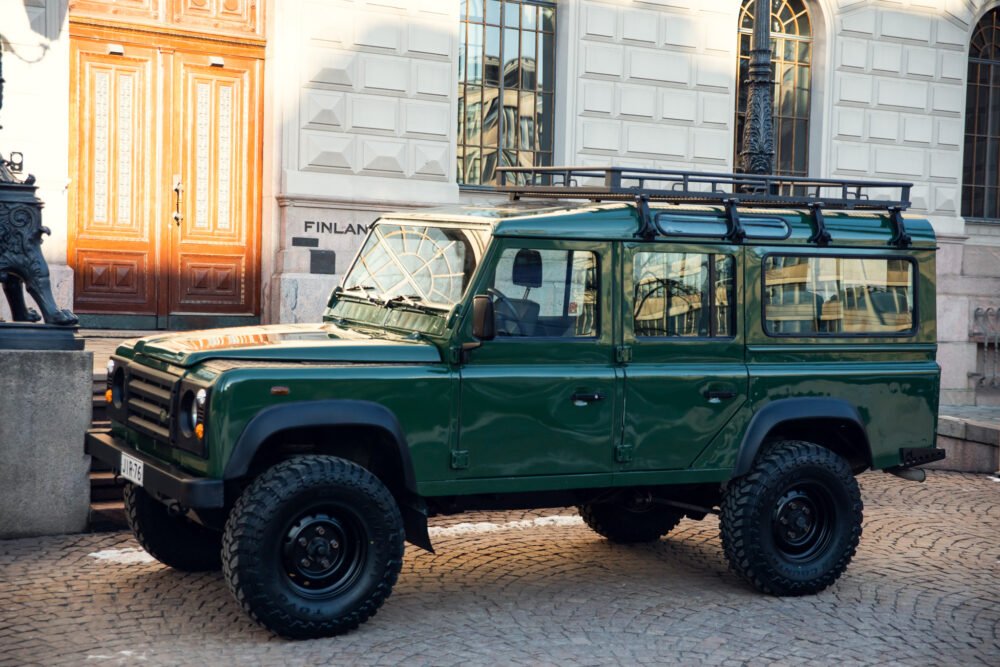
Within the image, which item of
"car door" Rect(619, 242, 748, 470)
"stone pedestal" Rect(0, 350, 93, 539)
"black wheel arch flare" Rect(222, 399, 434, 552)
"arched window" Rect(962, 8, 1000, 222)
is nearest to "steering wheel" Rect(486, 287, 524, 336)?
"car door" Rect(619, 242, 748, 470)

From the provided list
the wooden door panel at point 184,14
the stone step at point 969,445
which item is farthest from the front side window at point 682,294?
the wooden door panel at point 184,14

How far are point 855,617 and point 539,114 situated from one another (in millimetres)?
9889

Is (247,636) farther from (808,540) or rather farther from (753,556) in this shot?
(808,540)

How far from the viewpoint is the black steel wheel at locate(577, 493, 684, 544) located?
7977mm

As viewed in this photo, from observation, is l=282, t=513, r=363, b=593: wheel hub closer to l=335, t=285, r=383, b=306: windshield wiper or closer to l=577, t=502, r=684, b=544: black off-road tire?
l=335, t=285, r=383, b=306: windshield wiper

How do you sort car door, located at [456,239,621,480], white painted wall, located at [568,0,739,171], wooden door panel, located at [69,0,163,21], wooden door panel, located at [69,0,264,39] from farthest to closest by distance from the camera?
1. white painted wall, located at [568,0,739,171]
2. wooden door panel, located at [69,0,264,39]
3. wooden door panel, located at [69,0,163,21]
4. car door, located at [456,239,621,480]

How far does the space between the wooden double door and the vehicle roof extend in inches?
256

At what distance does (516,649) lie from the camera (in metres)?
5.82

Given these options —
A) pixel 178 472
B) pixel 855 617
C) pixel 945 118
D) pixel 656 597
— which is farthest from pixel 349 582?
pixel 945 118

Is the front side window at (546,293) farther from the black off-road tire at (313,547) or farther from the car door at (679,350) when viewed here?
the black off-road tire at (313,547)

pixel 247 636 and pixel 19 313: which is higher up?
pixel 19 313

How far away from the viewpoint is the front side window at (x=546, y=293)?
251 inches

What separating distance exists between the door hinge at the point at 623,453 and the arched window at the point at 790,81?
417 inches

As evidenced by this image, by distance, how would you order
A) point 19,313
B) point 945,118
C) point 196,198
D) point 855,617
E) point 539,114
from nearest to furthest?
point 855,617
point 19,313
point 196,198
point 539,114
point 945,118
